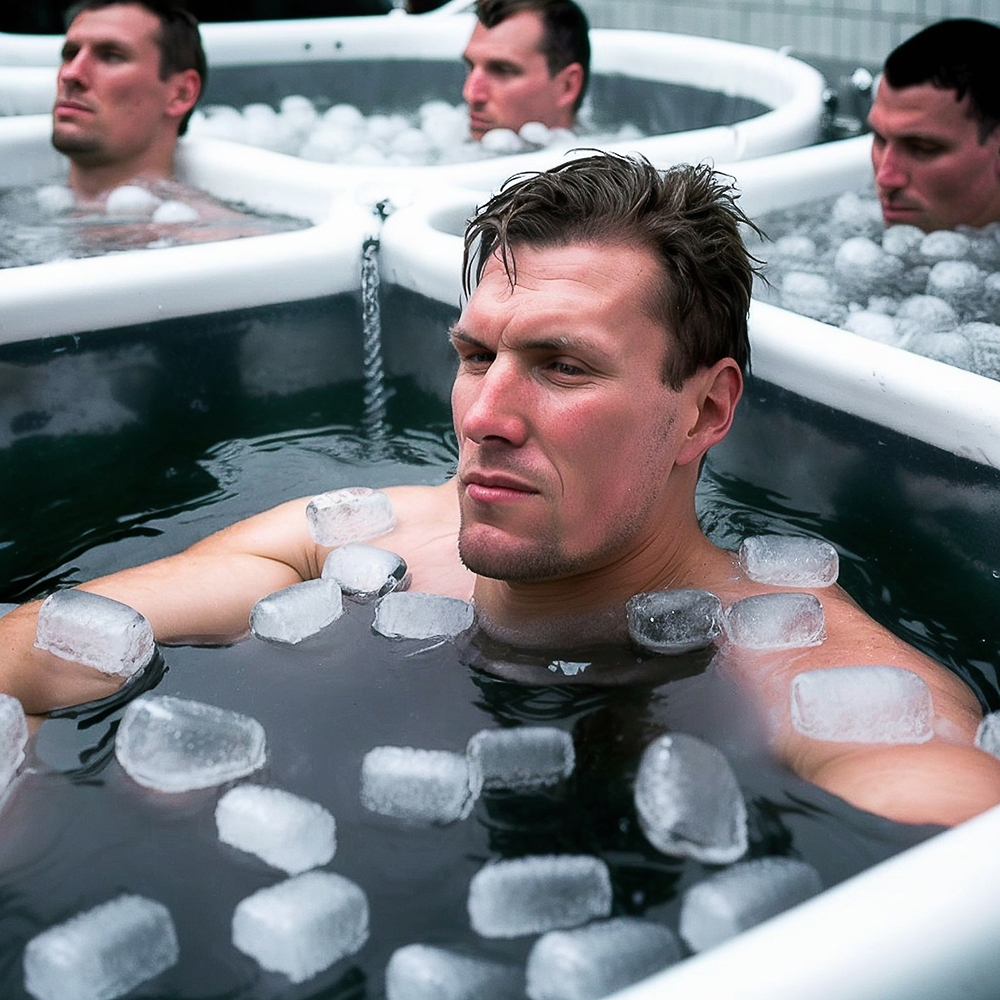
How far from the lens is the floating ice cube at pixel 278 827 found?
125 centimetres

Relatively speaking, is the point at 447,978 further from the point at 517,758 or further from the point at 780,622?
the point at 780,622

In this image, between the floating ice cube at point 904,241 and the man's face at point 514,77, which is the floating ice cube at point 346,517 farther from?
the man's face at point 514,77

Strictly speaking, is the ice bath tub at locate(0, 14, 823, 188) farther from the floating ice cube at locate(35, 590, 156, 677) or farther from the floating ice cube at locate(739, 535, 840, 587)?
the floating ice cube at locate(35, 590, 156, 677)

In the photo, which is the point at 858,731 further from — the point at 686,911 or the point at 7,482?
the point at 7,482

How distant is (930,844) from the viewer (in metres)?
1.00

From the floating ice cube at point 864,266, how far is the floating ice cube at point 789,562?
1378 millimetres

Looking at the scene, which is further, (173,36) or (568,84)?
(568,84)

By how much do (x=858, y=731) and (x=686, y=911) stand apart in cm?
32

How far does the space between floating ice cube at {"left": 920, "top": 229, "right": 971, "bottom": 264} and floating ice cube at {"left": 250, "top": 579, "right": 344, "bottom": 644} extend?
2.00 meters

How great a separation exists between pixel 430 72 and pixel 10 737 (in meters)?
5.00

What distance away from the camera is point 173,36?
4016 mm

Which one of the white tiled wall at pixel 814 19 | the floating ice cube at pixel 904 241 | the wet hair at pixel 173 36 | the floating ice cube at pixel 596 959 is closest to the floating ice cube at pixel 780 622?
the floating ice cube at pixel 596 959

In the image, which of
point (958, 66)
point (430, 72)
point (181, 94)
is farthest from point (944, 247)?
point (430, 72)

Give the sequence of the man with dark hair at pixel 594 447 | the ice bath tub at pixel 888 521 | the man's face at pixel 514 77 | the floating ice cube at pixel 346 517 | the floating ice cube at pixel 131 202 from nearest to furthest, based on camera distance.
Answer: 1. the ice bath tub at pixel 888 521
2. the man with dark hair at pixel 594 447
3. the floating ice cube at pixel 346 517
4. the floating ice cube at pixel 131 202
5. the man's face at pixel 514 77
